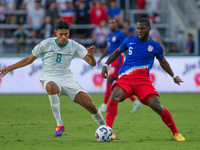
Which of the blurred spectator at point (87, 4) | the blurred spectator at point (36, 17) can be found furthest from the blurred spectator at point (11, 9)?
the blurred spectator at point (87, 4)

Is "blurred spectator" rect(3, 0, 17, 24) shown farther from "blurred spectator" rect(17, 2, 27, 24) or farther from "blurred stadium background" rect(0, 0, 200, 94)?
"blurred spectator" rect(17, 2, 27, 24)

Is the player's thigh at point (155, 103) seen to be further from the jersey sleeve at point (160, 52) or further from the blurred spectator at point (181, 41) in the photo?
the blurred spectator at point (181, 41)

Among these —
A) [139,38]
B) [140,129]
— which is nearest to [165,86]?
[140,129]

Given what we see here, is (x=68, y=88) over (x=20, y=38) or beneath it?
over

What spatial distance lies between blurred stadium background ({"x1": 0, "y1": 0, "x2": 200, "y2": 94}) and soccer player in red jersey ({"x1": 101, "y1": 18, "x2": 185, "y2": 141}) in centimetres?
664

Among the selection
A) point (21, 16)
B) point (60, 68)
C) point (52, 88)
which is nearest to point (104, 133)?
point (52, 88)

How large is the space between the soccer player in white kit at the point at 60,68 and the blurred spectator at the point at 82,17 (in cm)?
1189

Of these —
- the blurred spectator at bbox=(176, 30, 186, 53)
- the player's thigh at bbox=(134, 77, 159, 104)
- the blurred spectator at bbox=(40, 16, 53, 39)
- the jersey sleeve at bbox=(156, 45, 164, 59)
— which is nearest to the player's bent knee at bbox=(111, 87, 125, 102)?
the player's thigh at bbox=(134, 77, 159, 104)

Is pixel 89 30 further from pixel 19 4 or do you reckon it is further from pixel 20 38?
pixel 19 4

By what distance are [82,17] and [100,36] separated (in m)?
1.56

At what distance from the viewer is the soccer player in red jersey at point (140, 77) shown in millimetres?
6266

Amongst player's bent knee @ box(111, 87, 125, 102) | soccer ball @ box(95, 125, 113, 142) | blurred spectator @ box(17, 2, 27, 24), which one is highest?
blurred spectator @ box(17, 2, 27, 24)

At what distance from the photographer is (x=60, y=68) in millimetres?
6762

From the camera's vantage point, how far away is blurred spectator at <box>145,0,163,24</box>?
20663 millimetres
